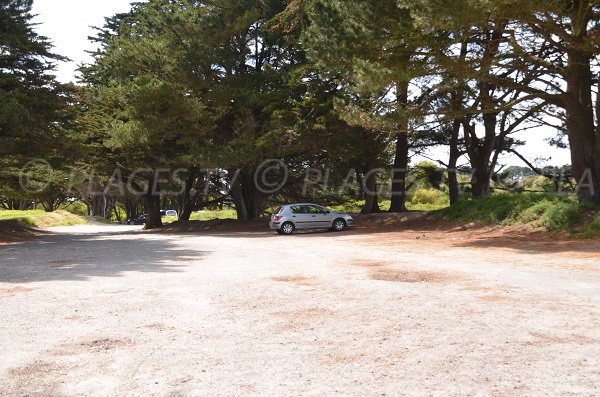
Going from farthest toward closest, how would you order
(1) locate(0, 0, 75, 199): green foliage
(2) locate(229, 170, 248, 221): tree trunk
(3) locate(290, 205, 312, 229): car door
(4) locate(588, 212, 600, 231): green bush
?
1. (2) locate(229, 170, 248, 221): tree trunk
2. (3) locate(290, 205, 312, 229): car door
3. (1) locate(0, 0, 75, 199): green foliage
4. (4) locate(588, 212, 600, 231): green bush

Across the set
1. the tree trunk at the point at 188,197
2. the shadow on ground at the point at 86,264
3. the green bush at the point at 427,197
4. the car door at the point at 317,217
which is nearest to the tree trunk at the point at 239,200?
the tree trunk at the point at 188,197

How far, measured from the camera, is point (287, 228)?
25.1 meters

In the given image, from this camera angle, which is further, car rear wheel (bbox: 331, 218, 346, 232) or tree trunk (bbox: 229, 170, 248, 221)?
tree trunk (bbox: 229, 170, 248, 221)

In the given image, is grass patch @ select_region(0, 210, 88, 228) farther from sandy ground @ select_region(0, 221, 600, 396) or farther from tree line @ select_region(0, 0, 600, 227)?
sandy ground @ select_region(0, 221, 600, 396)

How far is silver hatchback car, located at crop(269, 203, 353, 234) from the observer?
25031mm

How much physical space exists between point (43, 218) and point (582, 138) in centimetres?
4245

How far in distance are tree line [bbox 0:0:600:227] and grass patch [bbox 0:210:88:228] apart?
5048mm

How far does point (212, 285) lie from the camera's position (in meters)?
8.59

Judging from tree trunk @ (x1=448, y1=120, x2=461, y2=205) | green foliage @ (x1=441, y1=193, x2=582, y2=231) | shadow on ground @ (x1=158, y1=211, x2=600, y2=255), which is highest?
tree trunk @ (x1=448, y1=120, x2=461, y2=205)

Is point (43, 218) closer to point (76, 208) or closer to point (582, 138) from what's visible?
point (582, 138)

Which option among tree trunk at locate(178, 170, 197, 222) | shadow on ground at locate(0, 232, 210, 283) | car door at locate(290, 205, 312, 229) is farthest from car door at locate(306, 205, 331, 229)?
tree trunk at locate(178, 170, 197, 222)

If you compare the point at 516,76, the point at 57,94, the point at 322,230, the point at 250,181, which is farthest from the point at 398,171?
the point at 57,94

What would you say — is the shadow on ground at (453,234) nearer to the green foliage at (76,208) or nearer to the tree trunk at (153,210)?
the tree trunk at (153,210)

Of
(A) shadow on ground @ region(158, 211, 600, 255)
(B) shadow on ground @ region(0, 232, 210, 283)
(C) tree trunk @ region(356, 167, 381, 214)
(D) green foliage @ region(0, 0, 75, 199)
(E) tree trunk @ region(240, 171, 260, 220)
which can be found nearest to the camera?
(B) shadow on ground @ region(0, 232, 210, 283)
